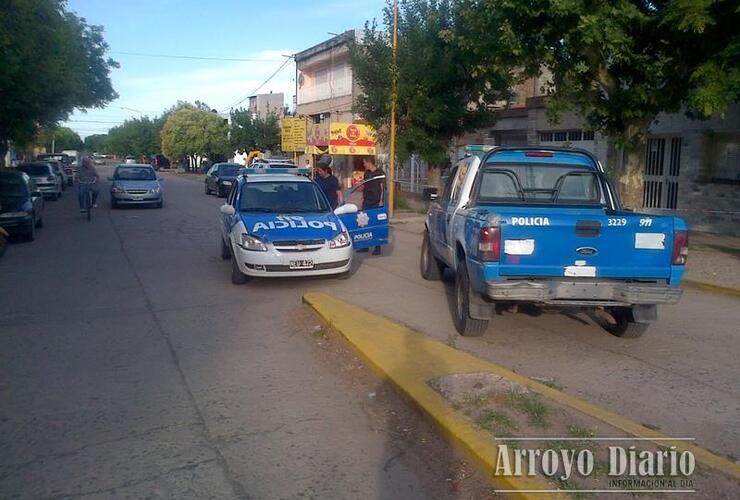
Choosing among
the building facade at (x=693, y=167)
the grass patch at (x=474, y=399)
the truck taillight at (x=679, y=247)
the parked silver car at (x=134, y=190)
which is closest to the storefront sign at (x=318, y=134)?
the parked silver car at (x=134, y=190)

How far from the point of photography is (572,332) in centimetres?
843

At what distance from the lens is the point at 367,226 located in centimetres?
1344

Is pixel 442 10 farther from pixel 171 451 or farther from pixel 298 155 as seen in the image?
pixel 298 155

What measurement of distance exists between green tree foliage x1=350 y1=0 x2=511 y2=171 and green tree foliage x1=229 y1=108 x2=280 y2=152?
27.7 metres

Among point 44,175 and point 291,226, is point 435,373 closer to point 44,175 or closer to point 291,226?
point 291,226

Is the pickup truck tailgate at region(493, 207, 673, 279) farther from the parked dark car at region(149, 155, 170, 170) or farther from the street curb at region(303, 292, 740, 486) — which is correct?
the parked dark car at region(149, 155, 170, 170)

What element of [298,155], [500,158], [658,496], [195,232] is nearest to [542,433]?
[658,496]

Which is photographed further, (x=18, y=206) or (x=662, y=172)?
(x=662, y=172)

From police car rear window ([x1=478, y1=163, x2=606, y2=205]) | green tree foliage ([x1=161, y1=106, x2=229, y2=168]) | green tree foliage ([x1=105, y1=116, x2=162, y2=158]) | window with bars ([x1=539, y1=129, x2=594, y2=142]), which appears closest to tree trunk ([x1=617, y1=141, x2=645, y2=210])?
police car rear window ([x1=478, y1=163, x2=606, y2=205])

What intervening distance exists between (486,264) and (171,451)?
11.2 ft

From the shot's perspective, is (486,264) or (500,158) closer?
(486,264)

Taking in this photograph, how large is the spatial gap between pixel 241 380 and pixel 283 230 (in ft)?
14.3

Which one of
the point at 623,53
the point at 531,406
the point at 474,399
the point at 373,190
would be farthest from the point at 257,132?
the point at 531,406

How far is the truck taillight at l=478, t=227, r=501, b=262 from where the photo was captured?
6988 millimetres
